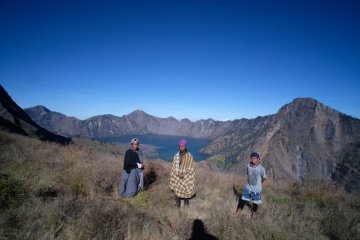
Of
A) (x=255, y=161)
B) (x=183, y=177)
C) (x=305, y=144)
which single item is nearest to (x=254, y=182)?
(x=255, y=161)

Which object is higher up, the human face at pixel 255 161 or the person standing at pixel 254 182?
Answer: the human face at pixel 255 161

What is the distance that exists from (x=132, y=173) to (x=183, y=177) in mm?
1371

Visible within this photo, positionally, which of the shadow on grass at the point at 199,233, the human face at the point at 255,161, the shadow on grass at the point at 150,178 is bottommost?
the shadow on grass at the point at 199,233

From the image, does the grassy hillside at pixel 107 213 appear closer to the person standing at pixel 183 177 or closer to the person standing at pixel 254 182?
the person standing at pixel 183 177

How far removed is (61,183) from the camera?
521cm

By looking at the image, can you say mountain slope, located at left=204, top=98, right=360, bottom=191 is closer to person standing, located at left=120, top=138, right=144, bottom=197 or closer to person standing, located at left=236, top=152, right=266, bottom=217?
person standing, located at left=236, top=152, right=266, bottom=217

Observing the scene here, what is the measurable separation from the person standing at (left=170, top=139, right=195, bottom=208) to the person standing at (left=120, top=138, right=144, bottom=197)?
972 mm

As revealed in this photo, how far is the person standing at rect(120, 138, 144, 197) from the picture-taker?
6.26 m

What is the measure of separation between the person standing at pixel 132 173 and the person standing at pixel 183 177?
972 mm

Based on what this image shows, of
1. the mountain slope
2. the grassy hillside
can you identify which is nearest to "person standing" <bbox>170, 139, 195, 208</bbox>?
the grassy hillside

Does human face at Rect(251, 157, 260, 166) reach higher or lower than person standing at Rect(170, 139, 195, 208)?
higher

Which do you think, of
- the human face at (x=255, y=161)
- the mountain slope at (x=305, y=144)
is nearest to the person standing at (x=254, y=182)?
the human face at (x=255, y=161)

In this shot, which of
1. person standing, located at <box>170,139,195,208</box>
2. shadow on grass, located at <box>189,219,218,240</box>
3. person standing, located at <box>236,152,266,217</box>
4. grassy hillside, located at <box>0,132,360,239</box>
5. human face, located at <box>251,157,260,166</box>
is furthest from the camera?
human face, located at <box>251,157,260,166</box>

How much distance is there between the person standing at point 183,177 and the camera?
20.1ft
